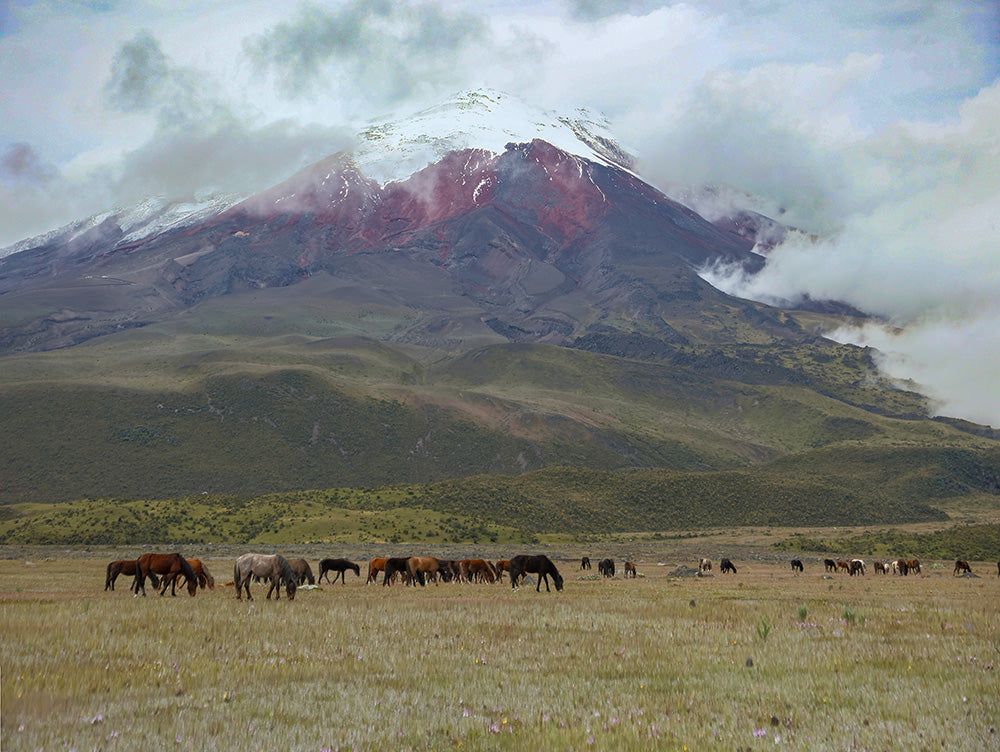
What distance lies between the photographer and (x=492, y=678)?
13109mm

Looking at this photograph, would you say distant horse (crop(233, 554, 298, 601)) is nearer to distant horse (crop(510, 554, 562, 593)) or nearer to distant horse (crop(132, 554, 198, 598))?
distant horse (crop(132, 554, 198, 598))

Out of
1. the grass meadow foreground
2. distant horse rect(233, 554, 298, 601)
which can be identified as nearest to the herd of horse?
distant horse rect(233, 554, 298, 601)

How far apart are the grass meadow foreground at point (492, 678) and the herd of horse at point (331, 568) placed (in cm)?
357

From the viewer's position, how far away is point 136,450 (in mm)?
165875

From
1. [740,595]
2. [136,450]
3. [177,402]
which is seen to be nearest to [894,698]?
[740,595]

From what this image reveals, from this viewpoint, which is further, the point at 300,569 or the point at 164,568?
the point at 300,569

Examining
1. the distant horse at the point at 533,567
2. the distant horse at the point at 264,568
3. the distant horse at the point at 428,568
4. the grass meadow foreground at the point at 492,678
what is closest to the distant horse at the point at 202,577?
the distant horse at the point at 264,568

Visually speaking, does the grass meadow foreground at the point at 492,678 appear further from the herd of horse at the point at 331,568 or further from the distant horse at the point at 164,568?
the distant horse at the point at 164,568

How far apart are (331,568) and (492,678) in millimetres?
28878

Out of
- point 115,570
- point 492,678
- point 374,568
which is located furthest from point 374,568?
point 492,678

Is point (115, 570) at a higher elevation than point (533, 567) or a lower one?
lower

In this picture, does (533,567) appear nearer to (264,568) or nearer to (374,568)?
(374,568)

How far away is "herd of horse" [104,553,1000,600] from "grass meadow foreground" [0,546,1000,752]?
3571mm

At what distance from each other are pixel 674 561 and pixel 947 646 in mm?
56054
